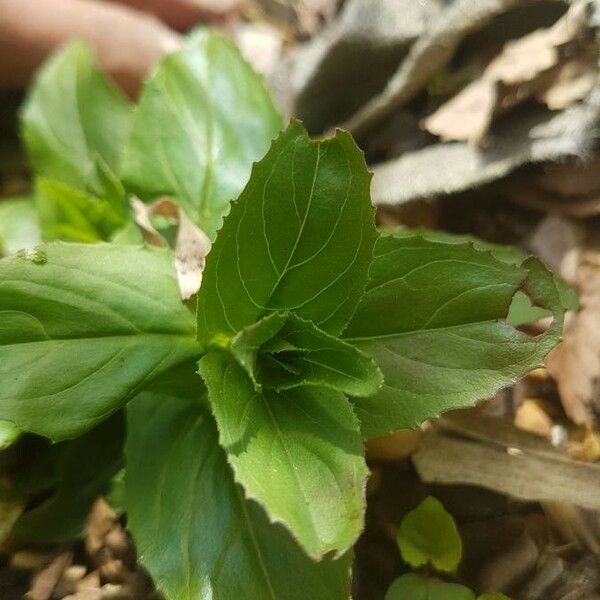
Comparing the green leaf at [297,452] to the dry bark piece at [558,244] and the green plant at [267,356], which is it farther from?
the dry bark piece at [558,244]

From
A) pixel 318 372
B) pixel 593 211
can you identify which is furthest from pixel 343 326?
pixel 593 211

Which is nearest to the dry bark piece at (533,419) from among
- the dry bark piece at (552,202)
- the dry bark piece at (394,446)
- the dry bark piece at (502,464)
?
the dry bark piece at (502,464)

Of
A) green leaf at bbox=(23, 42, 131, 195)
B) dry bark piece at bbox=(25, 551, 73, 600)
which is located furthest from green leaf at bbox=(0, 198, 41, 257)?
dry bark piece at bbox=(25, 551, 73, 600)

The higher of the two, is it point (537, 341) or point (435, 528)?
point (537, 341)

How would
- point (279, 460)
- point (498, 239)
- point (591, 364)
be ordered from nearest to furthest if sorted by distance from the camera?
point (279, 460) → point (591, 364) → point (498, 239)

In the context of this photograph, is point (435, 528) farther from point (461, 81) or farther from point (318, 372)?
point (461, 81)

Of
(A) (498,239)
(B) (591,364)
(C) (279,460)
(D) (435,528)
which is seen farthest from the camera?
(A) (498,239)
